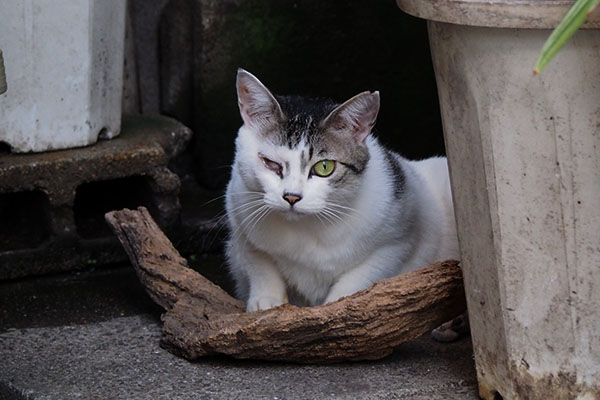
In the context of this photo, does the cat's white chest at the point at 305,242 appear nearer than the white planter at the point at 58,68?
Yes

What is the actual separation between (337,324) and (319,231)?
1.08 feet

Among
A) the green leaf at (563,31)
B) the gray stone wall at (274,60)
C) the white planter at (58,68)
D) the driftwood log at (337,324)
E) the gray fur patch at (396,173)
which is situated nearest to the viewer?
the green leaf at (563,31)

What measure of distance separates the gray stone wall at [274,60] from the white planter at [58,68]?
1.89 ft

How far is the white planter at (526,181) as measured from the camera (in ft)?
6.74

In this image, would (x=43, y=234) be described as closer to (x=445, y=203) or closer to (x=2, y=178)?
(x=2, y=178)

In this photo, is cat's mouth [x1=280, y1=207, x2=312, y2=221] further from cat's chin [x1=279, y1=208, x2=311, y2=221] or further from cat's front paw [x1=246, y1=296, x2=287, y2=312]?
cat's front paw [x1=246, y1=296, x2=287, y2=312]

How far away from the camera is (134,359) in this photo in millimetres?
2736

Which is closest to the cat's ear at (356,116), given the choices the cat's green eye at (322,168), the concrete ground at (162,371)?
the cat's green eye at (322,168)

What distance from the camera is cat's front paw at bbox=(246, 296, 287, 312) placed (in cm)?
283

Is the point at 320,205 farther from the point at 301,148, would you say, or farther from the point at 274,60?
the point at 274,60

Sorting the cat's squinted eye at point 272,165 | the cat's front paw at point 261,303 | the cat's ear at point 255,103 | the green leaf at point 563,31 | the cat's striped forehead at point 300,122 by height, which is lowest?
the cat's front paw at point 261,303

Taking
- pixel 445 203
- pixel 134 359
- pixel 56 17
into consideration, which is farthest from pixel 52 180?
pixel 445 203

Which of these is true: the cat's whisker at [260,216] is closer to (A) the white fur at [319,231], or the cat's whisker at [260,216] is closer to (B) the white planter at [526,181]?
(A) the white fur at [319,231]

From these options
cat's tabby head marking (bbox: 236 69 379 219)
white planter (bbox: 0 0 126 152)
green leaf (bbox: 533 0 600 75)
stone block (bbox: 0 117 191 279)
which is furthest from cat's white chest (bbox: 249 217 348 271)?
green leaf (bbox: 533 0 600 75)
